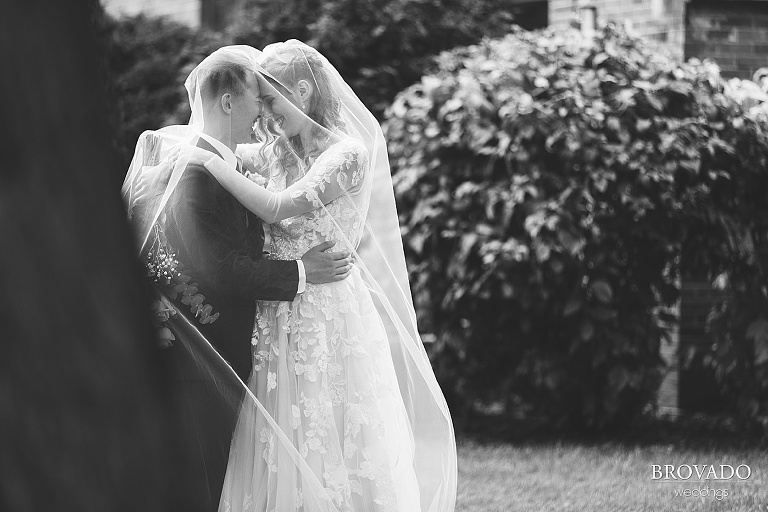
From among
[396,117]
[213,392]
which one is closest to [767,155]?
[396,117]

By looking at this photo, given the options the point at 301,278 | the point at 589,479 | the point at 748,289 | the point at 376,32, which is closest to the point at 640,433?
the point at 748,289

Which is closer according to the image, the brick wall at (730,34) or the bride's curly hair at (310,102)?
the bride's curly hair at (310,102)

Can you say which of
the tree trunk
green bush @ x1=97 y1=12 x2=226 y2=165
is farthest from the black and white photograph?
green bush @ x1=97 y1=12 x2=226 y2=165

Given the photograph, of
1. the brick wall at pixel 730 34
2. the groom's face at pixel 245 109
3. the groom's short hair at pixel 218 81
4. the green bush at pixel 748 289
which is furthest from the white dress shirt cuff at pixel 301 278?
the brick wall at pixel 730 34

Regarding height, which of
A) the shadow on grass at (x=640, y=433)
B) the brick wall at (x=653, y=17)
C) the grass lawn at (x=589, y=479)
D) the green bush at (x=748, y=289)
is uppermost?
the brick wall at (x=653, y=17)

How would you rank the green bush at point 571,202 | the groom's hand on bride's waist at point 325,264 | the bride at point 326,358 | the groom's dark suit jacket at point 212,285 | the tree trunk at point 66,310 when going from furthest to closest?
the green bush at point 571,202
the groom's hand on bride's waist at point 325,264
the bride at point 326,358
the groom's dark suit jacket at point 212,285
the tree trunk at point 66,310

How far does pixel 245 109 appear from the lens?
136 inches

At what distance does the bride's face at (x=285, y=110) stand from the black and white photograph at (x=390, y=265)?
1 centimetres

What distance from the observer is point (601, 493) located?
4758 millimetres

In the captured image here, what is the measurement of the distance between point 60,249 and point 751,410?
17.5 feet

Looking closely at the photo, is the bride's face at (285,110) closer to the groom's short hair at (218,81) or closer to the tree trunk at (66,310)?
the groom's short hair at (218,81)

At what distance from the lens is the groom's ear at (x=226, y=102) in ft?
11.2

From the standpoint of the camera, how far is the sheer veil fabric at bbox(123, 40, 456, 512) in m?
3.39

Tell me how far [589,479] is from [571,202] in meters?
1.66
